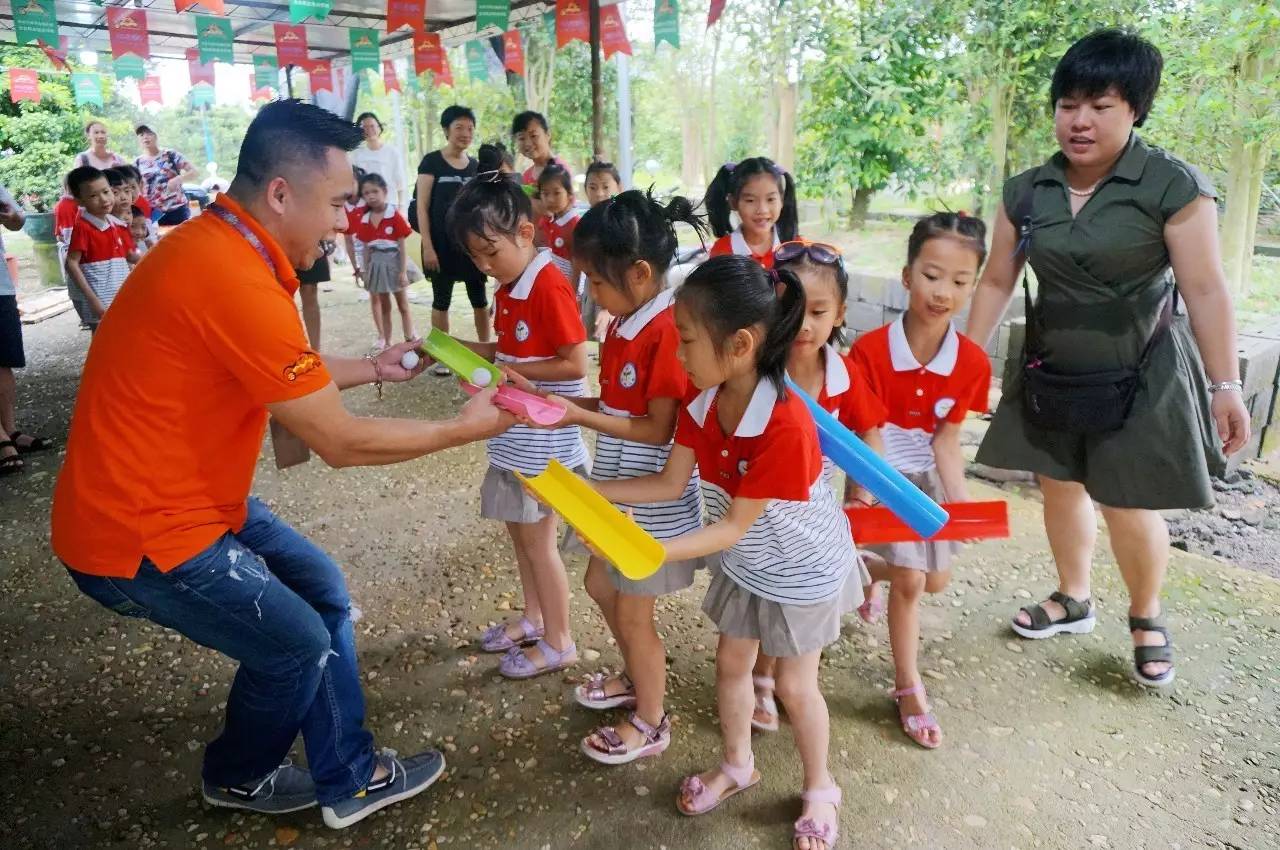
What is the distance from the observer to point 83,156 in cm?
→ 798

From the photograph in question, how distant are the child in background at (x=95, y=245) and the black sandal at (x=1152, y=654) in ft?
17.5

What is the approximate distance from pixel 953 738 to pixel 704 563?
0.83 metres

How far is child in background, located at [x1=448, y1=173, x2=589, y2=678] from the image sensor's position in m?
2.17

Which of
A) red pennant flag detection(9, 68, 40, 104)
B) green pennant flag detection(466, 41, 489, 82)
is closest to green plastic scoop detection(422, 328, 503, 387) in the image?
green pennant flag detection(466, 41, 489, 82)

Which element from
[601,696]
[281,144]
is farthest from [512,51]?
[601,696]

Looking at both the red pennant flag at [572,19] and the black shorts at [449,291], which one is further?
the red pennant flag at [572,19]

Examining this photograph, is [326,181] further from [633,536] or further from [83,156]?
[83,156]

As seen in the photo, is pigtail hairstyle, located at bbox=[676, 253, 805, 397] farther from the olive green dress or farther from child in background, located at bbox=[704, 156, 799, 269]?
child in background, located at bbox=[704, 156, 799, 269]

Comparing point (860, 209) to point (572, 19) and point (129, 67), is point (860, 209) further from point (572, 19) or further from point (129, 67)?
point (129, 67)

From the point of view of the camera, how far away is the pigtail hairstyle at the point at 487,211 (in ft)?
7.03

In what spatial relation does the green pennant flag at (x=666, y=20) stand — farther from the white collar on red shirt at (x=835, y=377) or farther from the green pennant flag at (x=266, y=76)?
the green pennant flag at (x=266, y=76)

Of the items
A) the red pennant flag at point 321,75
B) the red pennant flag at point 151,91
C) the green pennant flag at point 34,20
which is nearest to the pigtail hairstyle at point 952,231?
the green pennant flag at point 34,20

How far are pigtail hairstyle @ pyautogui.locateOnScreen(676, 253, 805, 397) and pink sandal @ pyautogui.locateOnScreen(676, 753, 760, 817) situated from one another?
0.97 metres

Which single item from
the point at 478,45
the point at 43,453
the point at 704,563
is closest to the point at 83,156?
the point at 478,45
